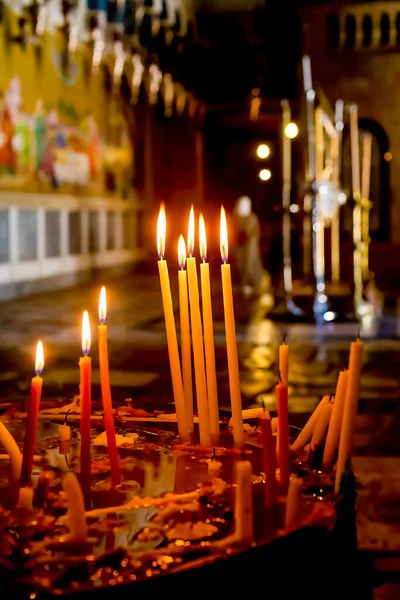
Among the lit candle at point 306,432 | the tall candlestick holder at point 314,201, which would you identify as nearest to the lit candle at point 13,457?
the lit candle at point 306,432

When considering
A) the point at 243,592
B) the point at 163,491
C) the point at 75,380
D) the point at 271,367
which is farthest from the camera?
the point at 271,367

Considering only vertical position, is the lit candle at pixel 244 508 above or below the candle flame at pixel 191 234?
below

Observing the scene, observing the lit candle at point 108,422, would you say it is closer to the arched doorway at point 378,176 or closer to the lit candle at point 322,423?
the lit candle at point 322,423

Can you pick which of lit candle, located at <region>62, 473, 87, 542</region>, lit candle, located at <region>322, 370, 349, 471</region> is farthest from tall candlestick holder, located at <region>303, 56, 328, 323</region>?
lit candle, located at <region>62, 473, 87, 542</region>

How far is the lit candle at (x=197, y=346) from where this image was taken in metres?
→ 1.69

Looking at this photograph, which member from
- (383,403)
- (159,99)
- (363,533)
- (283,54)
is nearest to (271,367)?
(383,403)

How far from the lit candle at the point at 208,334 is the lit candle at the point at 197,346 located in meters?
0.01

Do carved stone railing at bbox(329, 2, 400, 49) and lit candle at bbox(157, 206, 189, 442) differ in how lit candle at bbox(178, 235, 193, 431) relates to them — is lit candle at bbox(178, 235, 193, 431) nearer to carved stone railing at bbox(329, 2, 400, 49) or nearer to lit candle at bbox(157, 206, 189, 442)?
lit candle at bbox(157, 206, 189, 442)

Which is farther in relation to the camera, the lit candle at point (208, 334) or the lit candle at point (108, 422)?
the lit candle at point (208, 334)

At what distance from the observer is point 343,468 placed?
56.4 inches

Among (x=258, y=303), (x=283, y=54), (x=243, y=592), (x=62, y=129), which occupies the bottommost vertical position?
(x=258, y=303)

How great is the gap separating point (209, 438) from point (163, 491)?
272 millimetres

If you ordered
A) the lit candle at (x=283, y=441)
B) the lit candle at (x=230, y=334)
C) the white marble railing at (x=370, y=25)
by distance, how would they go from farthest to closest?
the white marble railing at (x=370, y=25) → the lit candle at (x=230, y=334) → the lit candle at (x=283, y=441)

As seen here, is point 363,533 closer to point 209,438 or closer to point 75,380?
point 209,438
